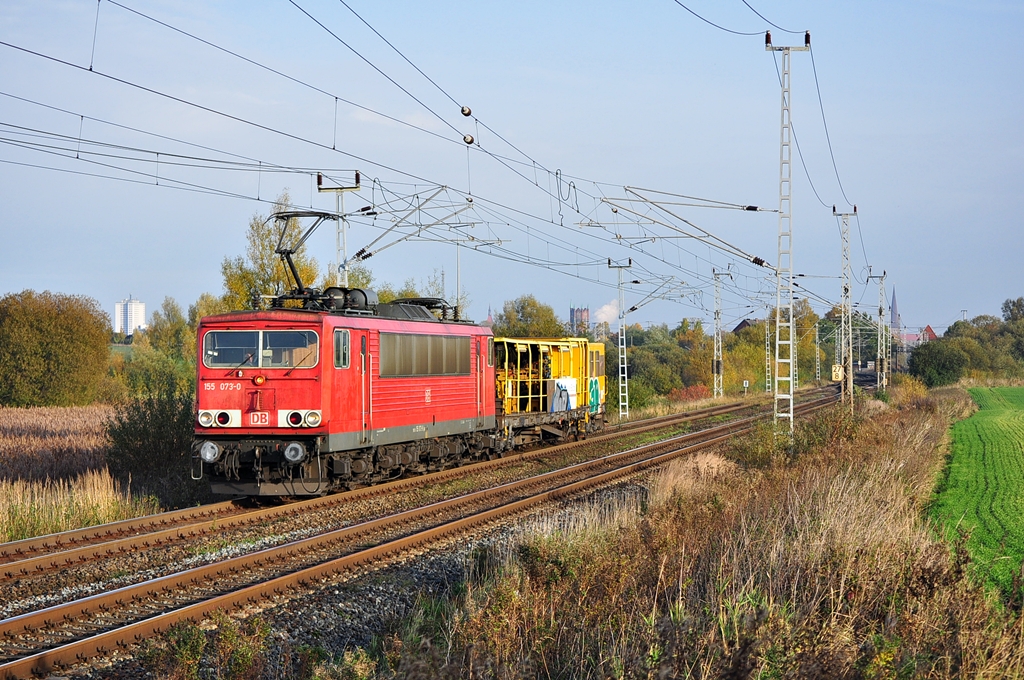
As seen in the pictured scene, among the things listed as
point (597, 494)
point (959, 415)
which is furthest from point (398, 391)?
point (959, 415)

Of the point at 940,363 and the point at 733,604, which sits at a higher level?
the point at 940,363

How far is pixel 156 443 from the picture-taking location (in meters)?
17.5

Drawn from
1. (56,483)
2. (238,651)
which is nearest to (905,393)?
(56,483)

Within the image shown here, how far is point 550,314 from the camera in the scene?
54719 millimetres

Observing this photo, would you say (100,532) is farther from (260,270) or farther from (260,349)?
(260,270)

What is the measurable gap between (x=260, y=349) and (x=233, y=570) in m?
5.23

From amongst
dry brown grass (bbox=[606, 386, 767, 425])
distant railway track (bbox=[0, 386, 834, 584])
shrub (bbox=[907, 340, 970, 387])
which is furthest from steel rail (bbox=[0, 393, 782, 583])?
shrub (bbox=[907, 340, 970, 387])

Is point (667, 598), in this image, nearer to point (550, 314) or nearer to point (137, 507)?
point (137, 507)

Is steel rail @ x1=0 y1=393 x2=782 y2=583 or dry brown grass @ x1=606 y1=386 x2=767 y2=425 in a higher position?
dry brown grass @ x1=606 y1=386 x2=767 y2=425

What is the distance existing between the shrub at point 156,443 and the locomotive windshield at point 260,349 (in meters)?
1.96

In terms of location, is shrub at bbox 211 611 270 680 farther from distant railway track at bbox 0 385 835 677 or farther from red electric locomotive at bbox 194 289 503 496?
red electric locomotive at bbox 194 289 503 496

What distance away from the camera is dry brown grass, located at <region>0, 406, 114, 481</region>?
59.7 feet

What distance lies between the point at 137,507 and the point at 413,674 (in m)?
9.87

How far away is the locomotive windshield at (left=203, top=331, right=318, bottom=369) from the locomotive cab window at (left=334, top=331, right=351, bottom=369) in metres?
0.44
